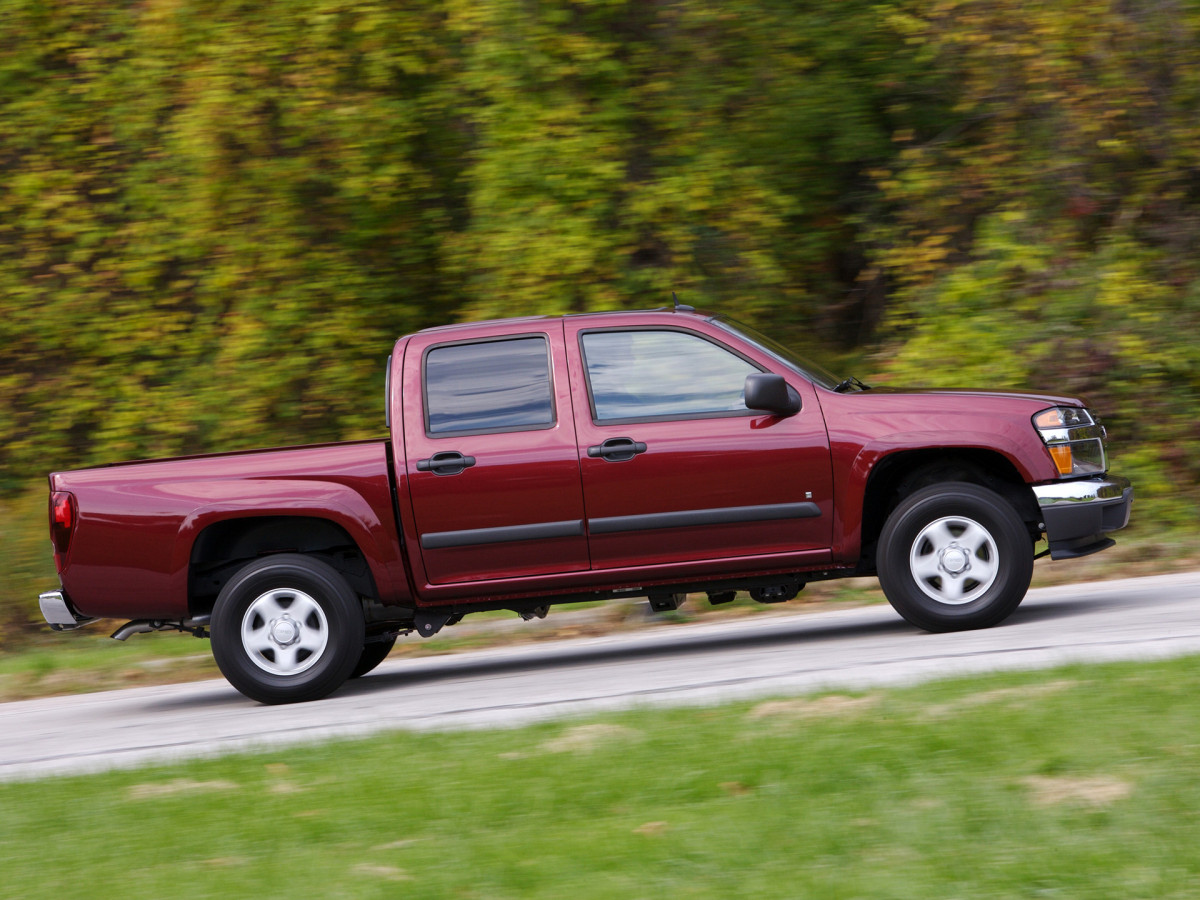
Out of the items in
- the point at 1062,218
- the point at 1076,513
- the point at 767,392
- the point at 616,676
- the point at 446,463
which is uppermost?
the point at 1062,218

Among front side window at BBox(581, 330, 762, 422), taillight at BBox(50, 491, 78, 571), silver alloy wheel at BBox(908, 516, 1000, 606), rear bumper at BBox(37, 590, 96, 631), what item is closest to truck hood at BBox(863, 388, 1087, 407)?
silver alloy wheel at BBox(908, 516, 1000, 606)

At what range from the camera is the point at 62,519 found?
7.28 m

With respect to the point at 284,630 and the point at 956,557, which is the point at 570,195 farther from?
the point at 956,557

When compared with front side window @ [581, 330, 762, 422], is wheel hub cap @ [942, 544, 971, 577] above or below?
below

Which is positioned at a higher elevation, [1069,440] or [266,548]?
[1069,440]

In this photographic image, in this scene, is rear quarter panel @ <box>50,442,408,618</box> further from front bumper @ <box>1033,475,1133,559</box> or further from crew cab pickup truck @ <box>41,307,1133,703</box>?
front bumper @ <box>1033,475,1133,559</box>

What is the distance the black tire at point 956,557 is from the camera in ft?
22.8

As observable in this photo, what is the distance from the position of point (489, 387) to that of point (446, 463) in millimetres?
488

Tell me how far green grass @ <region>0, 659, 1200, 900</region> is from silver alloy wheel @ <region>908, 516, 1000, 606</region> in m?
1.56

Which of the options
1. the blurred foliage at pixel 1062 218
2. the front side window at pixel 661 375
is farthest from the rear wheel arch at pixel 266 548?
the blurred foliage at pixel 1062 218

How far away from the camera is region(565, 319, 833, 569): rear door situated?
7.04 m

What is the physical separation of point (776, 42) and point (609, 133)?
218 centimetres

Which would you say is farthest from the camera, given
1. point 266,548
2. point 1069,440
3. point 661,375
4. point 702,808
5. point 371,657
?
point 371,657

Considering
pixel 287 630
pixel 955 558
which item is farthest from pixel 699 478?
pixel 287 630
